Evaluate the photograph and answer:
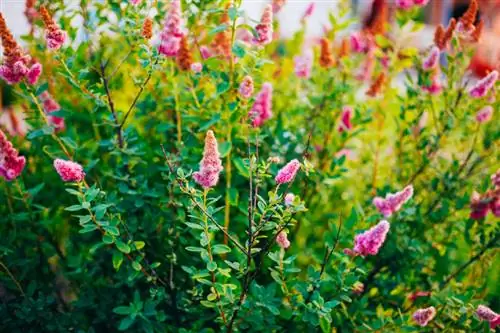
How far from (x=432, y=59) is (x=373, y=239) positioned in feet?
3.15

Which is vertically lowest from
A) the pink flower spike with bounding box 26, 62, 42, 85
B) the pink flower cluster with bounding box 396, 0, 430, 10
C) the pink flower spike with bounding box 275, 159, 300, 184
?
the pink flower spike with bounding box 275, 159, 300, 184

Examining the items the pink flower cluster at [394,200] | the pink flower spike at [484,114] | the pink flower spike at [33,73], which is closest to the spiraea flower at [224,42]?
the pink flower spike at [33,73]

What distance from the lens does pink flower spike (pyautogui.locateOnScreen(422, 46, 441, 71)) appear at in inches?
81.3

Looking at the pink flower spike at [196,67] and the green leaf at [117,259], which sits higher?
the pink flower spike at [196,67]

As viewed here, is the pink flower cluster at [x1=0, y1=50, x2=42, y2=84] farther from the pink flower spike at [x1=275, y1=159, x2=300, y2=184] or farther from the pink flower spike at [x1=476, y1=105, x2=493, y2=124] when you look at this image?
the pink flower spike at [x1=476, y1=105, x2=493, y2=124]

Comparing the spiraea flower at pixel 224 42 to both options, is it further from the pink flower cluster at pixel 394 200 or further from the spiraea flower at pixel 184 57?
the pink flower cluster at pixel 394 200

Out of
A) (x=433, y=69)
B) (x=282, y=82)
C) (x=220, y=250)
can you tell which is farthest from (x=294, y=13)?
(x=220, y=250)

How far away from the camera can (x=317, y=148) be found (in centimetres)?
247

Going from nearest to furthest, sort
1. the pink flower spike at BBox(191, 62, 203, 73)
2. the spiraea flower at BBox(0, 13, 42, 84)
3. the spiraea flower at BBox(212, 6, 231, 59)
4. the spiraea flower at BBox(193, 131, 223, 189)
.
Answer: the spiraea flower at BBox(193, 131, 223, 189) → the spiraea flower at BBox(0, 13, 42, 84) → the pink flower spike at BBox(191, 62, 203, 73) → the spiraea flower at BBox(212, 6, 231, 59)

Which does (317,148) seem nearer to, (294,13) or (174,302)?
(174,302)

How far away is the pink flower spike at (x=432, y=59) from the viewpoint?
6.77 feet

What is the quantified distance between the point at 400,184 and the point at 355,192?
0.33 m

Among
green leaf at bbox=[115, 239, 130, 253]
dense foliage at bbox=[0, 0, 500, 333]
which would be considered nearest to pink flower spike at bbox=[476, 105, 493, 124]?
dense foliage at bbox=[0, 0, 500, 333]

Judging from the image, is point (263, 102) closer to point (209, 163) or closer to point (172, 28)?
point (172, 28)
